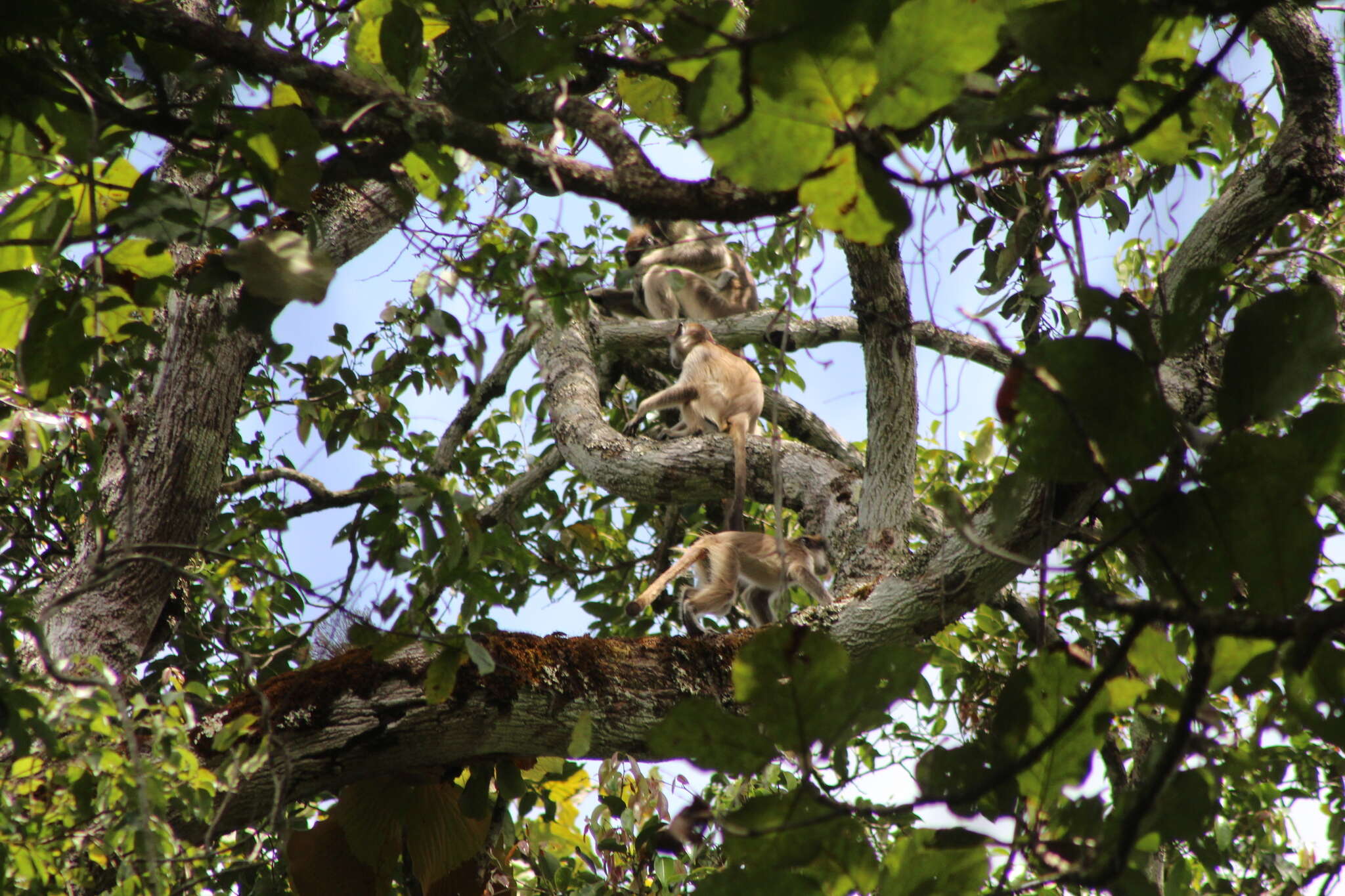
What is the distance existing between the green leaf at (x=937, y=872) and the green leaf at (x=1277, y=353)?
562 millimetres

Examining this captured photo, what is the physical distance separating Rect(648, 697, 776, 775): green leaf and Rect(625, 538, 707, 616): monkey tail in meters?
4.09

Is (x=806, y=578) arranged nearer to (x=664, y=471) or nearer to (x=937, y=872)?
(x=664, y=471)

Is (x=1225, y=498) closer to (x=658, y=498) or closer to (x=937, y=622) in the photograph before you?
(x=937, y=622)

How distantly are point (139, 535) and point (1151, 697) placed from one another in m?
3.15

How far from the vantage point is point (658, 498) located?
15.7ft

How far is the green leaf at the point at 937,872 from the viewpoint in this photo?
41.5 inches

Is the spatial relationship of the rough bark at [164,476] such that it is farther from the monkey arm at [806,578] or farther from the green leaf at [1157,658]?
the monkey arm at [806,578]

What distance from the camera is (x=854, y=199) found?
1009 millimetres

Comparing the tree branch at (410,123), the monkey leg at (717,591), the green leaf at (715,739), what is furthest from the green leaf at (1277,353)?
the monkey leg at (717,591)

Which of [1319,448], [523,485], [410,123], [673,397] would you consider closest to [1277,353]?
[1319,448]

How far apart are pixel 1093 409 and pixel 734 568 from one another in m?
4.87

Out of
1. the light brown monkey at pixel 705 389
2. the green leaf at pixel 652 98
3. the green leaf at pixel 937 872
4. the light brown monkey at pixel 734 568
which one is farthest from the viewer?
the light brown monkey at pixel 705 389

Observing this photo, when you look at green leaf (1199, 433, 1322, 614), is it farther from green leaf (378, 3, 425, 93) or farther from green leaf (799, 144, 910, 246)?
green leaf (378, 3, 425, 93)

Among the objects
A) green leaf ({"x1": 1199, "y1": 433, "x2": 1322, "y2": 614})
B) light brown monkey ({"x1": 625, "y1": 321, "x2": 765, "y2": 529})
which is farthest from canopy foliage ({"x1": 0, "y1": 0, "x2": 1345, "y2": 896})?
light brown monkey ({"x1": 625, "y1": 321, "x2": 765, "y2": 529})
